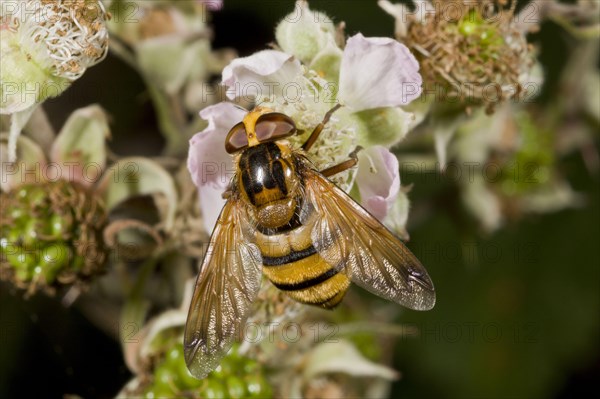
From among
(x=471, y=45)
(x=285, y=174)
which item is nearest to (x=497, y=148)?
(x=471, y=45)

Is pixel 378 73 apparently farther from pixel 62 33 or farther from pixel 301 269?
pixel 62 33

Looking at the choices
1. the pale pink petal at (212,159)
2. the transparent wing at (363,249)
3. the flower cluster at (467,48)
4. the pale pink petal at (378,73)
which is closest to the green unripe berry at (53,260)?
the pale pink petal at (212,159)

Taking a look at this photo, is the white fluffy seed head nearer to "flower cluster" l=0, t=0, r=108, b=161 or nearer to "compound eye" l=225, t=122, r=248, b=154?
"flower cluster" l=0, t=0, r=108, b=161

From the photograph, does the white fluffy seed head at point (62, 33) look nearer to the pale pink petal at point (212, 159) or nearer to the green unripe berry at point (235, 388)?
the pale pink petal at point (212, 159)

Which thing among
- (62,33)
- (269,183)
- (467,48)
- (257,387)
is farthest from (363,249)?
(62,33)

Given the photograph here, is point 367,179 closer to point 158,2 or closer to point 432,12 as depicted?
point 432,12

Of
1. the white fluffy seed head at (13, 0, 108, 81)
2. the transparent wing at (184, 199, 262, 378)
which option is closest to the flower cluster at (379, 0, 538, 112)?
the transparent wing at (184, 199, 262, 378)
